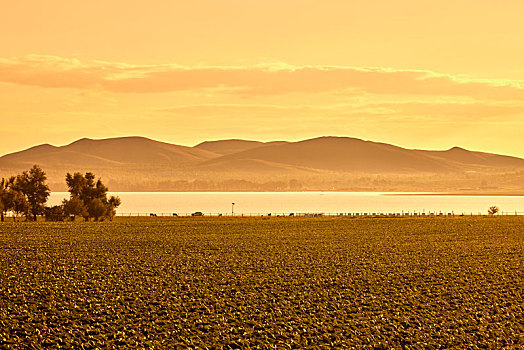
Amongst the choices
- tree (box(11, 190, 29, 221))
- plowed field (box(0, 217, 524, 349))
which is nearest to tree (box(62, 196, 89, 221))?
tree (box(11, 190, 29, 221))

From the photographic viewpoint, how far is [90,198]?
470 feet

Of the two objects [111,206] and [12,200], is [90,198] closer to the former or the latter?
[111,206]

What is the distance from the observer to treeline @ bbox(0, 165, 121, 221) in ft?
452

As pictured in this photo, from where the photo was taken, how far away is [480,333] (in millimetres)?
36688

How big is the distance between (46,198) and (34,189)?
310 cm

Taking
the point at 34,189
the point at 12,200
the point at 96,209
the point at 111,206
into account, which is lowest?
the point at 96,209

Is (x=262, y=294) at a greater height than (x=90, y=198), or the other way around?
(x=90, y=198)

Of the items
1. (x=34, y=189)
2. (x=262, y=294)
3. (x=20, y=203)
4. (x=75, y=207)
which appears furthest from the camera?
(x=34, y=189)

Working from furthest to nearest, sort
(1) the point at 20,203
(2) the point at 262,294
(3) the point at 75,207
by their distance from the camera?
(3) the point at 75,207
(1) the point at 20,203
(2) the point at 262,294

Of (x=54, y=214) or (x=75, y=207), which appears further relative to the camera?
(x=54, y=214)

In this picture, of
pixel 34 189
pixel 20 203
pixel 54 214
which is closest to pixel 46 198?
pixel 34 189

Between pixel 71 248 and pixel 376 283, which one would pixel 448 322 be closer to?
pixel 376 283

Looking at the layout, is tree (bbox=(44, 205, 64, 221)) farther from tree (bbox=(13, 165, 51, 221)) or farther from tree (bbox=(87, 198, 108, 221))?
tree (bbox=(87, 198, 108, 221))

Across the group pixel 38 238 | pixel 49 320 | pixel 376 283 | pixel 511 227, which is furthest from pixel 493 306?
pixel 511 227
